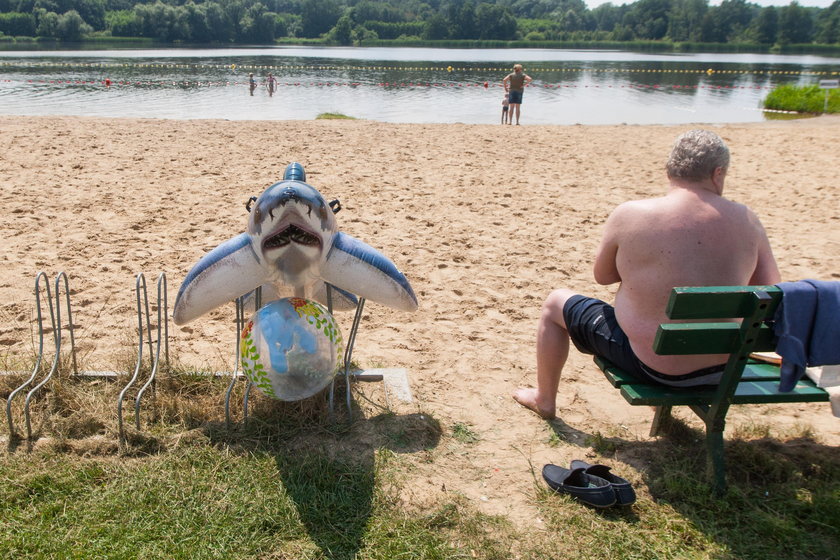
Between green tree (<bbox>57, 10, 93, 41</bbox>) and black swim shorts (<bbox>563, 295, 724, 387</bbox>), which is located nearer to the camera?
black swim shorts (<bbox>563, 295, 724, 387</bbox>)

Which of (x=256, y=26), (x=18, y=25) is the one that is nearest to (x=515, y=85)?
(x=18, y=25)

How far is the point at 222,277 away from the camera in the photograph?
3352 mm

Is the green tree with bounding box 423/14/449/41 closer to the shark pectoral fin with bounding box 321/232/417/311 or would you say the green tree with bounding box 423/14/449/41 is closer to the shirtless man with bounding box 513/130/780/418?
the shark pectoral fin with bounding box 321/232/417/311

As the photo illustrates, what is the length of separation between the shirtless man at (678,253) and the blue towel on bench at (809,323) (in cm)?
31

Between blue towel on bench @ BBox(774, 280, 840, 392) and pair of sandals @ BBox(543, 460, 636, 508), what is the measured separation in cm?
92

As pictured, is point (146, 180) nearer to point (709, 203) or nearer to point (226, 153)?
point (226, 153)

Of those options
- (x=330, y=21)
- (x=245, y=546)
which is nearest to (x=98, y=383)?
(x=245, y=546)

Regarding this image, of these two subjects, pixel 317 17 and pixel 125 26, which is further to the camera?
pixel 317 17

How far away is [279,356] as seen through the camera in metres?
3.17

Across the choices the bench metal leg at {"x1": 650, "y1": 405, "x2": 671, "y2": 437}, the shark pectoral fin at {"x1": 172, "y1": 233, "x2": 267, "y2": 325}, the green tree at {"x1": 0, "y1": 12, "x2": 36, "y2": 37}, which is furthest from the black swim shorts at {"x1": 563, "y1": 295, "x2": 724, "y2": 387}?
the green tree at {"x1": 0, "y1": 12, "x2": 36, "y2": 37}

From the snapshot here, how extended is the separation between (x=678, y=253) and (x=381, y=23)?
394 feet

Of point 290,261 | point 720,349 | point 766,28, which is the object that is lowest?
point 720,349

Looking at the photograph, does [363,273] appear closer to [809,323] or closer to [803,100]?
[809,323]

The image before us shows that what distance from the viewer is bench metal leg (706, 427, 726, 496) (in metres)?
3.06
